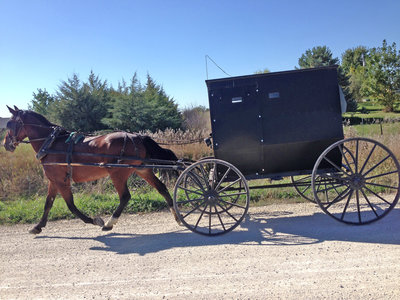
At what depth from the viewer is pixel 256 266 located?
3.20 m

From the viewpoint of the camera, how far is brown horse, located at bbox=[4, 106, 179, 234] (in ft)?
15.7

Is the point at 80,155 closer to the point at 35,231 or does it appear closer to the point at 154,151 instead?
the point at 154,151

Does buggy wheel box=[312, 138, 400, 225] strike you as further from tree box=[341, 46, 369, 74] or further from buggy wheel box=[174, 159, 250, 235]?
tree box=[341, 46, 369, 74]

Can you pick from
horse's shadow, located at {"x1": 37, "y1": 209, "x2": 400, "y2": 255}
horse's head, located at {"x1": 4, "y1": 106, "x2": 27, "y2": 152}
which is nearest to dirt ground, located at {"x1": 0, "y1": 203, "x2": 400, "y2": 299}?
horse's shadow, located at {"x1": 37, "y1": 209, "x2": 400, "y2": 255}

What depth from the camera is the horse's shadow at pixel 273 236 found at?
382 centimetres

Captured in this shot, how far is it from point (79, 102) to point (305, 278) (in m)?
16.7

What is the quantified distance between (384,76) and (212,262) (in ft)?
109

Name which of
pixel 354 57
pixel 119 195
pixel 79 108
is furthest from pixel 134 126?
pixel 354 57

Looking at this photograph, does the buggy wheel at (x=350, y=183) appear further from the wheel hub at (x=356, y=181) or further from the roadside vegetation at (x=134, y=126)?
the roadside vegetation at (x=134, y=126)

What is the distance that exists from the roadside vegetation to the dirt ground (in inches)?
47.0

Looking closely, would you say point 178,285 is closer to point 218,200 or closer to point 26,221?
point 218,200

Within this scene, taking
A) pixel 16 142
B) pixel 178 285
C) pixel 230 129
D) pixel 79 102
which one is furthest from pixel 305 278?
pixel 79 102

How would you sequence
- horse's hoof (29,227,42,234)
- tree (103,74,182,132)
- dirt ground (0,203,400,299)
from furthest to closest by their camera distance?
tree (103,74,182,132)
horse's hoof (29,227,42,234)
dirt ground (0,203,400,299)

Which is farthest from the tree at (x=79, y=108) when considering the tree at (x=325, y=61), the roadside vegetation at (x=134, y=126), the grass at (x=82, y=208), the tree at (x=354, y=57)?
the tree at (x=354, y=57)
